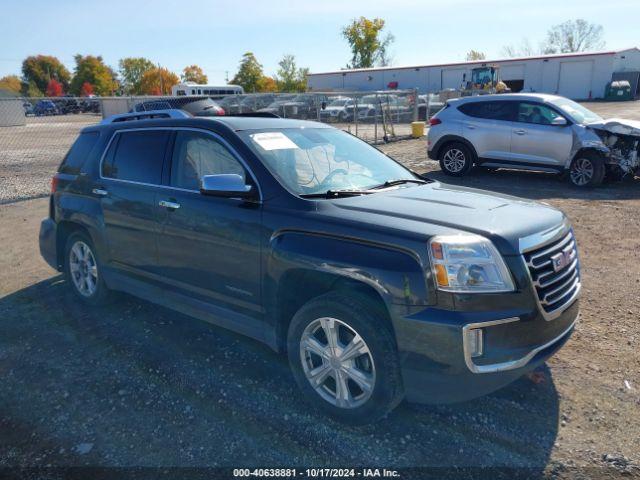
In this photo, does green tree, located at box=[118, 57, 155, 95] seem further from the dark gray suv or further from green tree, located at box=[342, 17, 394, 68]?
the dark gray suv

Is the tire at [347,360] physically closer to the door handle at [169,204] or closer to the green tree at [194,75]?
the door handle at [169,204]

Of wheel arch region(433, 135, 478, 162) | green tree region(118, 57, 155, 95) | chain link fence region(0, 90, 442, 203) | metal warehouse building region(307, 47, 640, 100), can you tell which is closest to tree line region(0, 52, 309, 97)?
green tree region(118, 57, 155, 95)

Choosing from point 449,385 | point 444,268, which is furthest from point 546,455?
point 444,268

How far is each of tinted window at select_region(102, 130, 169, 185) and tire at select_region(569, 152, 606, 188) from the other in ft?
28.4

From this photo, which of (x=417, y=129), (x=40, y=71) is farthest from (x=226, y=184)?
(x=40, y=71)

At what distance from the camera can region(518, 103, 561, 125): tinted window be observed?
10.5 meters

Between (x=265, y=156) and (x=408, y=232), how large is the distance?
1.33m

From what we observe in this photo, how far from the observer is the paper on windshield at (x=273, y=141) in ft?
12.7

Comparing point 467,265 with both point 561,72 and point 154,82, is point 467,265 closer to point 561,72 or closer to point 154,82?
point 561,72

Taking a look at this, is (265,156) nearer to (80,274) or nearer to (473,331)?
(473,331)

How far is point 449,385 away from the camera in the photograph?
2.83 metres

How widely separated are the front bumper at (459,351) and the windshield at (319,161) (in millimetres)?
1304

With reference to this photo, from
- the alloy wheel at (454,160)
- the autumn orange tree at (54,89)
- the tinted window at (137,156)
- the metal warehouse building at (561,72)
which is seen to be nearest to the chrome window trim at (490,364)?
the tinted window at (137,156)

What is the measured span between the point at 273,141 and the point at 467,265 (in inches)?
72.1
